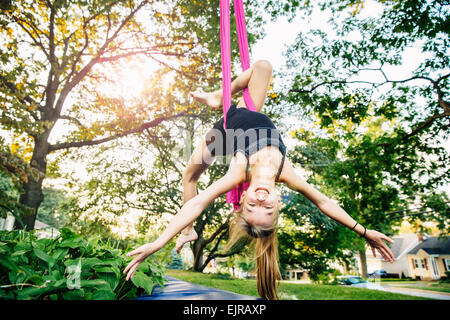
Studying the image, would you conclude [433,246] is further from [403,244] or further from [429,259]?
[403,244]

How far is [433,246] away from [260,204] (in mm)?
30703

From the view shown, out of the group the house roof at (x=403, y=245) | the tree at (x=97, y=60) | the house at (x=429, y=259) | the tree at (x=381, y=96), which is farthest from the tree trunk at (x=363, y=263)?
the tree at (x=97, y=60)

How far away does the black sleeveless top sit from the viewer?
1967 mm

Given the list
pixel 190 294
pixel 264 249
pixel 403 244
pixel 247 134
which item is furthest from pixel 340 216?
pixel 403 244

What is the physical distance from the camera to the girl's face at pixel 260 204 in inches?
72.0

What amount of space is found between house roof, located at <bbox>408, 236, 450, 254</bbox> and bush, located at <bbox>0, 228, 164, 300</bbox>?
28.5 metres

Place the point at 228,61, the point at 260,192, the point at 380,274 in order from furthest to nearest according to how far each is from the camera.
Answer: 1. the point at 380,274
2. the point at 228,61
3. the point at 260,192

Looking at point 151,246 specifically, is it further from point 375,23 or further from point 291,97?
point 375,23

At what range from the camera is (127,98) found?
269 inches

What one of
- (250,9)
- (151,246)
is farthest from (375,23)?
(151,246)

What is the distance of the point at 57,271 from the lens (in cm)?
Answer: 111

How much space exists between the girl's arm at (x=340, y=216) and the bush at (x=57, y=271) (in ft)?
4.06

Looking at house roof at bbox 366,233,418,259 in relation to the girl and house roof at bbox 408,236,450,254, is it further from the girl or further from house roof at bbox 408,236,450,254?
the girl

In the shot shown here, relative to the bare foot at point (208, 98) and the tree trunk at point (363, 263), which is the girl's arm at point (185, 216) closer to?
the bare foot at point (208, 98)
